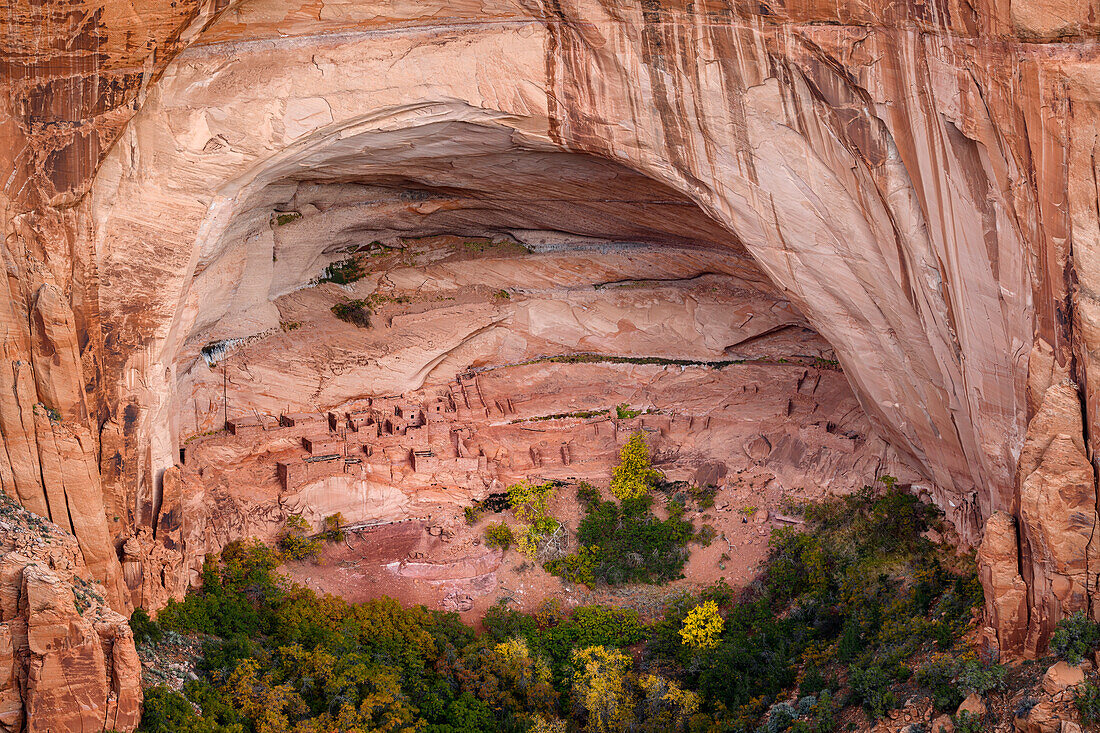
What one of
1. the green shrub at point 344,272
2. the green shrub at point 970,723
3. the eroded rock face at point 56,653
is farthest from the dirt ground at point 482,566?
the green shrub at point 970,723

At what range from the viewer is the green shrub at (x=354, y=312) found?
24844 mm

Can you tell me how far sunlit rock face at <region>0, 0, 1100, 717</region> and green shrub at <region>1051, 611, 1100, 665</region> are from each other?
0.56 metres

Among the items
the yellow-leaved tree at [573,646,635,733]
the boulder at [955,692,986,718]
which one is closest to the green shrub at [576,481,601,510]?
the yellow-leaved tree at [573,646,635,733]

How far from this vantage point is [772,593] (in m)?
23.2

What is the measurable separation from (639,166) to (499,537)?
10.3 meters

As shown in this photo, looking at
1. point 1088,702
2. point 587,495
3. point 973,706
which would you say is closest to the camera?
point 1088,702

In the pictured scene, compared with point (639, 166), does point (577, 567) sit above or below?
below

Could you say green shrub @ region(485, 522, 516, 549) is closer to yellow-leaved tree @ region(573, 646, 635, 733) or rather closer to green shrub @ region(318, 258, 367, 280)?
yellow-leaved tree @ region(573, 646, 635, 733)

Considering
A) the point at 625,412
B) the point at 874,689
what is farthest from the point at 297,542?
the point at 874,689

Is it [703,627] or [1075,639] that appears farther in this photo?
[703,627]

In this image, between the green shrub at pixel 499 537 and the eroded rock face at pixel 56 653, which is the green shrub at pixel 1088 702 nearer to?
the green shrub at pixel 499 537

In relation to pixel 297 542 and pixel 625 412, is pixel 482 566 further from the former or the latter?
pixel 625 412

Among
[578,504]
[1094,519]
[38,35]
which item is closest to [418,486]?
[578,504]

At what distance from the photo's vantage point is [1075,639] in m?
15.2
